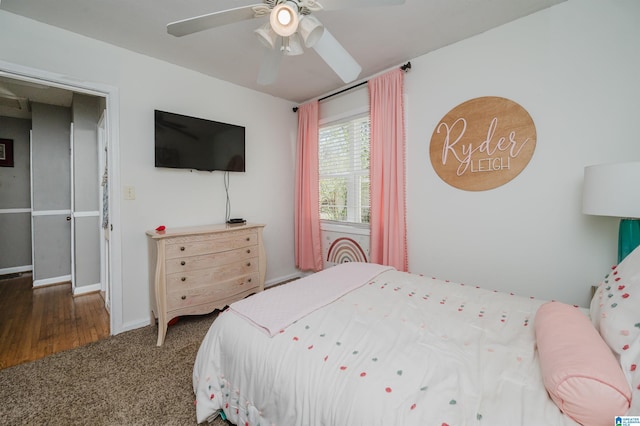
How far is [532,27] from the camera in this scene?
1.94m

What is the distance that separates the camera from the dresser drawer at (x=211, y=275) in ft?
7.29

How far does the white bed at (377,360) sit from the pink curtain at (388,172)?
1.03 metres

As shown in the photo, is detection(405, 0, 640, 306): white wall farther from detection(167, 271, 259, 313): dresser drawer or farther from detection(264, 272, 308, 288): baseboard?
detection(264, 272, 308, 288): baseboard

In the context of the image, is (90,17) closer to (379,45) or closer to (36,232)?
(379,45)

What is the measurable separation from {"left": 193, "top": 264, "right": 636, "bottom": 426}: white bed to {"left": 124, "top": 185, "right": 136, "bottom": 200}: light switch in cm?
175

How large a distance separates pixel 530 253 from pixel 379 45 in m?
2.09

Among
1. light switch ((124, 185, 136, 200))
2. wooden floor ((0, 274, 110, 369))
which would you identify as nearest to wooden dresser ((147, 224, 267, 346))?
light switch ((124, 185, 136, 200))

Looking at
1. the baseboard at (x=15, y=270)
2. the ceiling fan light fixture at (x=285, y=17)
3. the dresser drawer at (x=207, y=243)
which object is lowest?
the baseboard at (x=15, y=270)

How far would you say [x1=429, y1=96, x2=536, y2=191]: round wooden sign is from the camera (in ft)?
6.64

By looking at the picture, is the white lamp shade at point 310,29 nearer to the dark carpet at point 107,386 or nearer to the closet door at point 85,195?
the dark carpet at point 107,386

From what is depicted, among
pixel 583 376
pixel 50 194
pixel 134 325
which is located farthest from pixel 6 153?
pixel 583 376

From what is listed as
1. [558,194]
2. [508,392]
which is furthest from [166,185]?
[558,194]

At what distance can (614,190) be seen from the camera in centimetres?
137

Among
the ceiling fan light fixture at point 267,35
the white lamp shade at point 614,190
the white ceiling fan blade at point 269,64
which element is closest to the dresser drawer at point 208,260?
the white ceiling fan blade at point 269,64
